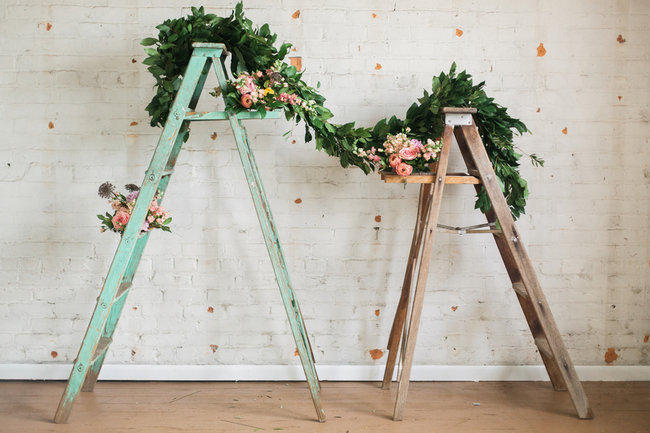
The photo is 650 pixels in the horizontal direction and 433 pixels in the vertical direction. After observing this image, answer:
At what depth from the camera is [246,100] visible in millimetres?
2299

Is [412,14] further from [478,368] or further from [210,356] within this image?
[210,356]

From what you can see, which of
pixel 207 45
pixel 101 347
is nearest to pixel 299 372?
pixel 101 347

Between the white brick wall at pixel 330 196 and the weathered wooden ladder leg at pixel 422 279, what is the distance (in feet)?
1.50

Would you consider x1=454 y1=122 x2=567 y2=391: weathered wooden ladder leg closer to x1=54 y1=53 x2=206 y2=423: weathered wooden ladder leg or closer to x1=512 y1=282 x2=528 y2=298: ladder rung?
x1=512 y1=282 x2=528 y2=298: ladder rung

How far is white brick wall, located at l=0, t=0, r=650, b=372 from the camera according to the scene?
2.87 meters

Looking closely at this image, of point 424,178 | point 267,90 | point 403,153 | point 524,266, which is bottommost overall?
point 524,266

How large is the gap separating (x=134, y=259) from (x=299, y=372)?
3.57 feet

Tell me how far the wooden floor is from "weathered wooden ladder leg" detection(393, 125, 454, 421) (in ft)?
0.47

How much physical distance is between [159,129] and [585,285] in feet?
8.30

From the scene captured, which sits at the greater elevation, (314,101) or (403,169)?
(314,101)

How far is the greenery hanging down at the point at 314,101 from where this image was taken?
2.36m

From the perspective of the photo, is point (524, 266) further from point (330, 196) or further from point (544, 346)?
point (330, 196)

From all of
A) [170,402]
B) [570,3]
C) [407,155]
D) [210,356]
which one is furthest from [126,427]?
[570,3]

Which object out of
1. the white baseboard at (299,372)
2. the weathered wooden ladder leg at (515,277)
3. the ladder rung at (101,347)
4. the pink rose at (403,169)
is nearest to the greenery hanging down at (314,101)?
the pink rose at (403,169)
